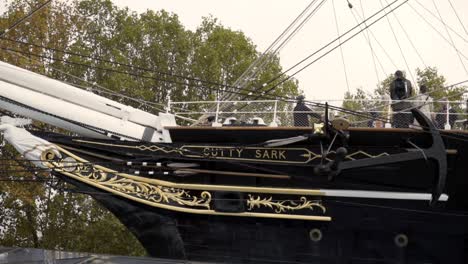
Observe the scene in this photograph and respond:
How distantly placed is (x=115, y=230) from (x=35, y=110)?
7458mm

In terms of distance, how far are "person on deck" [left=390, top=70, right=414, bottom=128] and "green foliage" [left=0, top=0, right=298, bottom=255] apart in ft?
21.3

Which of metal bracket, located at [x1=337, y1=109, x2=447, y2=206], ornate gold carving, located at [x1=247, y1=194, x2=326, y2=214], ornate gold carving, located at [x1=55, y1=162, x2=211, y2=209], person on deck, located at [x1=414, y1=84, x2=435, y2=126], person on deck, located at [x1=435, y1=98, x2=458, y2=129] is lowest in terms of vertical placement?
ornate gold carving, located at [x1=247, y1=194, x2=326, y2=214]

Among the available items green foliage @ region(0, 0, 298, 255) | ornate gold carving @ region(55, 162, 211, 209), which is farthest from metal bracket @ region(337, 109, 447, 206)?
green foliage @ region(0, 0, 298, 255)

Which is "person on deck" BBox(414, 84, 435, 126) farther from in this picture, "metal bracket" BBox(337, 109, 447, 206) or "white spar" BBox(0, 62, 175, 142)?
"white spar" BBox(0, 62, 175, 142)

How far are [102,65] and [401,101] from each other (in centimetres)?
1070

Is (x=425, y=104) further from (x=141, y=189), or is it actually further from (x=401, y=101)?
(x=141, y=189)

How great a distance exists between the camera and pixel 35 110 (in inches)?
393

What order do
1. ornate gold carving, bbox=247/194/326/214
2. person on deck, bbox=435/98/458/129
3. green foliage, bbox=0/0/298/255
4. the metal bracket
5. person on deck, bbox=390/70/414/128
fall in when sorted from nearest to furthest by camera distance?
the metal bracket → ornate gold carving, bbox=247/194/326/214 → person on deck, bbox=390/70/414/128 → person on deck, bbox=435/98/458/129 → green foliage, bbox=0/0/298/255

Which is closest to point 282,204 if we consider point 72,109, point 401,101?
point 401,101

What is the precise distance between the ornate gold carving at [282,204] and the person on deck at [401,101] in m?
1.31

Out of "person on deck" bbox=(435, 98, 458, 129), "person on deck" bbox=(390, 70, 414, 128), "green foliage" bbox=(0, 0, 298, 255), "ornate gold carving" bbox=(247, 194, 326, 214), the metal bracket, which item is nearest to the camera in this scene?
the metal bracket

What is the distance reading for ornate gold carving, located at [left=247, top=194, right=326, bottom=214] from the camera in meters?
9.62

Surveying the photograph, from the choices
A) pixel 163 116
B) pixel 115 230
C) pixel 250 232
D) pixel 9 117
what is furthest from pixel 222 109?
pixel 115 230

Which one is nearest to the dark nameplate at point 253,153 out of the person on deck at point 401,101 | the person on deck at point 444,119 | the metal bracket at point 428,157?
the metal bracket at point 428,157
